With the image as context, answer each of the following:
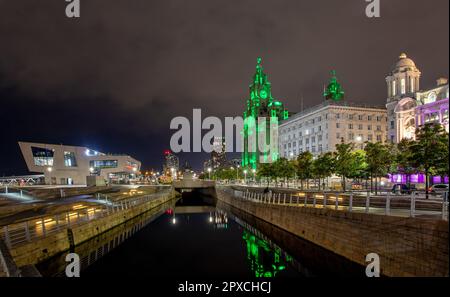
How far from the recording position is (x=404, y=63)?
9356 cm

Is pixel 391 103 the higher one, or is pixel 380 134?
pixel 391 103

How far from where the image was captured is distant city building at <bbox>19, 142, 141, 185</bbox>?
310 ft

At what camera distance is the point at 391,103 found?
93.6 metres

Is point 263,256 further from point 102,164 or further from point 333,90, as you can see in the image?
point 333,90

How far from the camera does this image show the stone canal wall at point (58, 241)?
60.0ft

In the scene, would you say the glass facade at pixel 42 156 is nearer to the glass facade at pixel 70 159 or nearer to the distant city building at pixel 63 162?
the distant city building at pixel 63 162

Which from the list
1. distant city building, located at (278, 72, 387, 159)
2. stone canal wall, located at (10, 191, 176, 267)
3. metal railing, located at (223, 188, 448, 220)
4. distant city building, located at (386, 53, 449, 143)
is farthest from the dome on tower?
stone canal wall, located at (10, 191, 176, 267)

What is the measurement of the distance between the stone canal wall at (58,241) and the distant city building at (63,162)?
206 ft

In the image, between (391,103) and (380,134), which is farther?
(380,134)

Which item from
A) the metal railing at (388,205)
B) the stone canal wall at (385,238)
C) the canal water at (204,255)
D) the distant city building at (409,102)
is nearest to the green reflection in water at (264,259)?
the canal water at (204,255)

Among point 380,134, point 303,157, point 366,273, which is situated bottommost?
point 366,273
